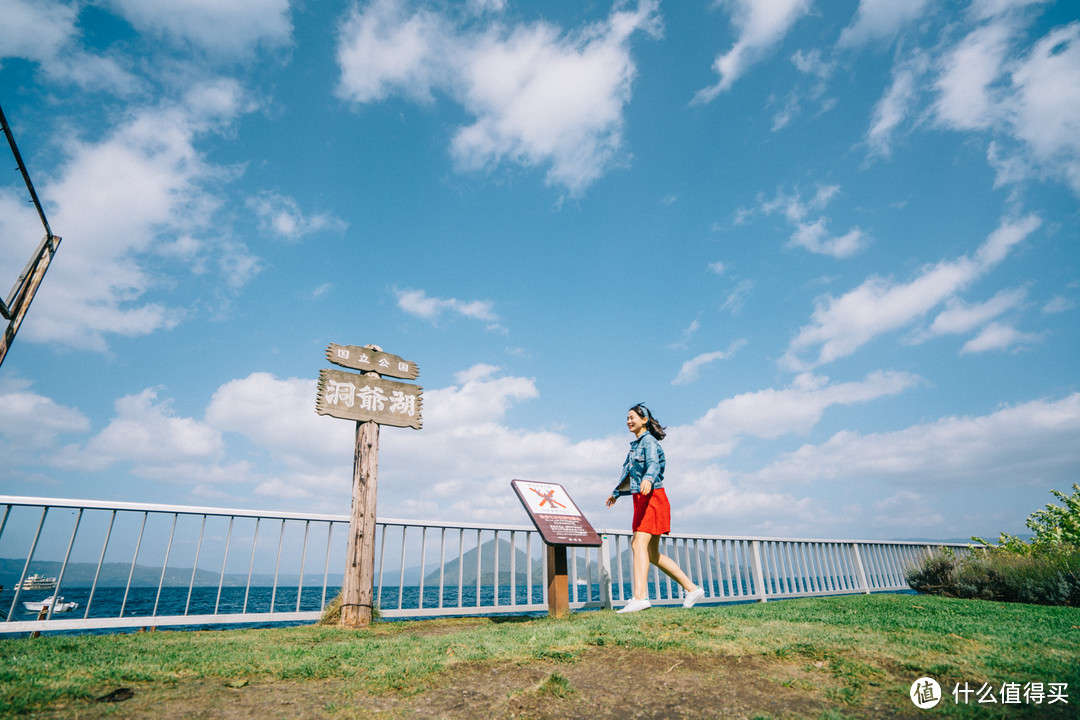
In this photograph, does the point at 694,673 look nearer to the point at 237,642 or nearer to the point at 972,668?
the point at 972,668

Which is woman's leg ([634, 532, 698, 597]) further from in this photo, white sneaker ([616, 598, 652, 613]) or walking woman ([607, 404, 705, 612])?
white sneaker ([616, 598, 652, 613])

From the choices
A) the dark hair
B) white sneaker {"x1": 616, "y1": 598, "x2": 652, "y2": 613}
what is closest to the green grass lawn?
white sneaker {"x1": 616, "y1": 598, "x2": 652, "y2": 613}

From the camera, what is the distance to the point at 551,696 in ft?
7.22

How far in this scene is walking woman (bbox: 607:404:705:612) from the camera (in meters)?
4.95

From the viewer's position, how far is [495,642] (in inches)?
127

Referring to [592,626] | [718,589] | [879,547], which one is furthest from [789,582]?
[592,626]

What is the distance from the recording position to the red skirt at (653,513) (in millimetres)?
5055

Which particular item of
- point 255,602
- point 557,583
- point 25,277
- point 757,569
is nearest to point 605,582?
point 557,583

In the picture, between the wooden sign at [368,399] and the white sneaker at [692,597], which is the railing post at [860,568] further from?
the wooden sign at [368,399]

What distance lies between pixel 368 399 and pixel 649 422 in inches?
137

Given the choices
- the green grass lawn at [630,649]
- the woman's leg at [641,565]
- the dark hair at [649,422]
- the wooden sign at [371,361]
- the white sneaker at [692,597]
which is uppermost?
the wooden sign at [371,361]

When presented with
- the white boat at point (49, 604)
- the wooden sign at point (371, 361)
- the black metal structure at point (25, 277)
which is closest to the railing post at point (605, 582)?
the wooden sign at point (371, 361)

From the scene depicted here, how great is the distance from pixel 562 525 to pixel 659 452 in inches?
53.1

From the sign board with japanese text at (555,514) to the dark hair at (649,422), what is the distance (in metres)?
1.32
